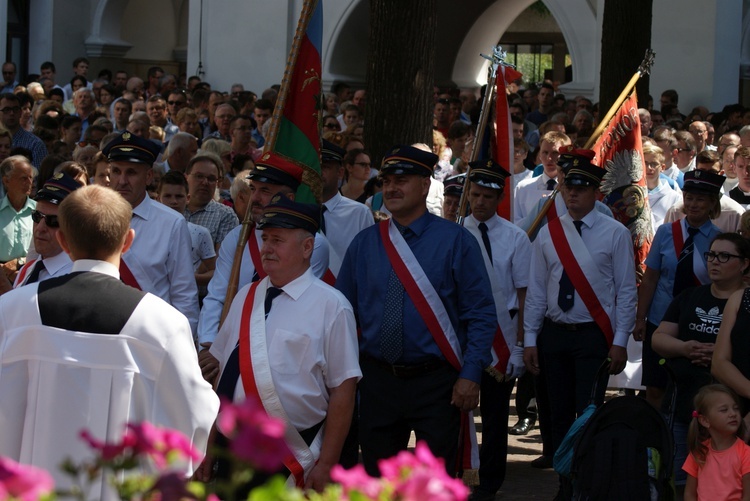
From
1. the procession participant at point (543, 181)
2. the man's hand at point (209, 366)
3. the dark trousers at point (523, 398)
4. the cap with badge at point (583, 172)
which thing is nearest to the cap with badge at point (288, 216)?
the man's hand at point (209, 366)

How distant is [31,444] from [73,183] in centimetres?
266

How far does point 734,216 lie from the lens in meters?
9.45

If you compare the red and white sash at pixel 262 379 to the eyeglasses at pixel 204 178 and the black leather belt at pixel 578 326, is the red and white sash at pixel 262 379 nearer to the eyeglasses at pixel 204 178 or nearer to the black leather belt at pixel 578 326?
the black leather belt at pixel 578 326

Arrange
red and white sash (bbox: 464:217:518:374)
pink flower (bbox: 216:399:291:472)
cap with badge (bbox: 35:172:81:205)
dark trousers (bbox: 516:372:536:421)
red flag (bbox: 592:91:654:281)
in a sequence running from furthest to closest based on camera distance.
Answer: dark trousers (bbox: 516:372:536:421) < red flag (bbox: 592:91:654:281) < red and white sash (bbox: 464:217:518:374) < cap with badge (bbox: 35:172:81:205) < pink flower (bbox: 216:399:291:472)

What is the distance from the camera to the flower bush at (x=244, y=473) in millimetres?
2066

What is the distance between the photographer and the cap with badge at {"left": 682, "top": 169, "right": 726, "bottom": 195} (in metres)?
8.05

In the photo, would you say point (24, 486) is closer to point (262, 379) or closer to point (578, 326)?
point (262, 379)

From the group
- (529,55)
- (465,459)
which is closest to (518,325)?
(465,459)

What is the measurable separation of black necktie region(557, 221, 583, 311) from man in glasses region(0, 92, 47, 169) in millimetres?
6576

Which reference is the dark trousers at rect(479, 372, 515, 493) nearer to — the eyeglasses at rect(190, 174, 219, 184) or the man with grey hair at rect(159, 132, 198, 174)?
the eyeglasses at rect(190, 174, 219, 184)

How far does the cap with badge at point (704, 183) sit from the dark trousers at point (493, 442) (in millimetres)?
1790

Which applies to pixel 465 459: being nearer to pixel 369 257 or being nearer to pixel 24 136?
pixel 369 257

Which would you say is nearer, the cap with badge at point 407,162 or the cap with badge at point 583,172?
the cap with badge at point 407,162

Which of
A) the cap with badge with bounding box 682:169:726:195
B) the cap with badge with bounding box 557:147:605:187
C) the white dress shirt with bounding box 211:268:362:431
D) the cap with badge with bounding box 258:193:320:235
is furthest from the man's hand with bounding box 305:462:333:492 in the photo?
the cap with badge with bounding box 682:169:726:195
